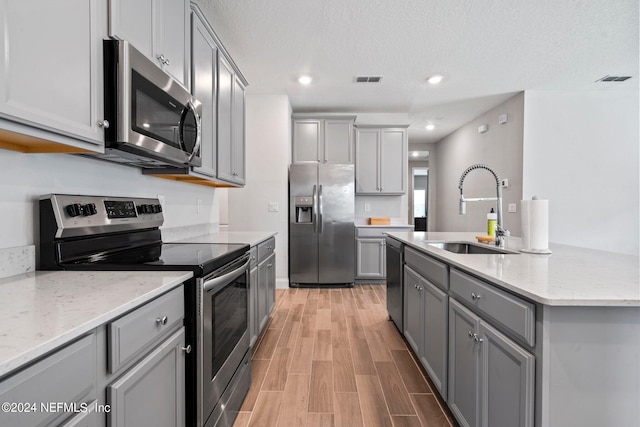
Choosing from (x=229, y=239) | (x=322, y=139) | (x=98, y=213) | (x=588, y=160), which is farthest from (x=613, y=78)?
(x=98, y=213)

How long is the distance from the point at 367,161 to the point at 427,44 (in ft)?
7.17

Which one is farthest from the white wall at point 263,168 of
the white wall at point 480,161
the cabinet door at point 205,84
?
the white wall at point 480,161

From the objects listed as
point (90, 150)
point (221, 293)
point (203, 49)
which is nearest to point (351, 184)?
point (203, 49)

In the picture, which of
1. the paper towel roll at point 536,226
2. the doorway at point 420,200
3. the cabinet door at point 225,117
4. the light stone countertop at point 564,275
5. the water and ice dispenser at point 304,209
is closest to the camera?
the light stone countertop at point 564,275

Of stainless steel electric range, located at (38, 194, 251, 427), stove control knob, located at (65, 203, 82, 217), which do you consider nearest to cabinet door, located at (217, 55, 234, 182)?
stainless steel electric range, located at (38, 194, 251, 427)

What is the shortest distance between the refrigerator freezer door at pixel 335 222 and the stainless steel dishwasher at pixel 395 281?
1.35 metres

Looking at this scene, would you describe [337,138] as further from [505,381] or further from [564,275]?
[505,381]

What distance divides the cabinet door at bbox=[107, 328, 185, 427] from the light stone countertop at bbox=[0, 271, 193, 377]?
0.63 feet

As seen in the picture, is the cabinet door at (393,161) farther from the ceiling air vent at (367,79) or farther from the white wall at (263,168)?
the white wall at (263,168)

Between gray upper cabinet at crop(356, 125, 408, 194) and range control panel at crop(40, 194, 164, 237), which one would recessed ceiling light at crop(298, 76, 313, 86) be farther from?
range control panel at crop(40, 194, 164, 237)

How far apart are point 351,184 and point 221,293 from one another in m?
3.12

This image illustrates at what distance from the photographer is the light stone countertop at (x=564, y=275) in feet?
3.02

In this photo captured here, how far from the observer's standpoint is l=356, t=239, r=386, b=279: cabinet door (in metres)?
4.60

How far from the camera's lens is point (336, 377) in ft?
6.76
